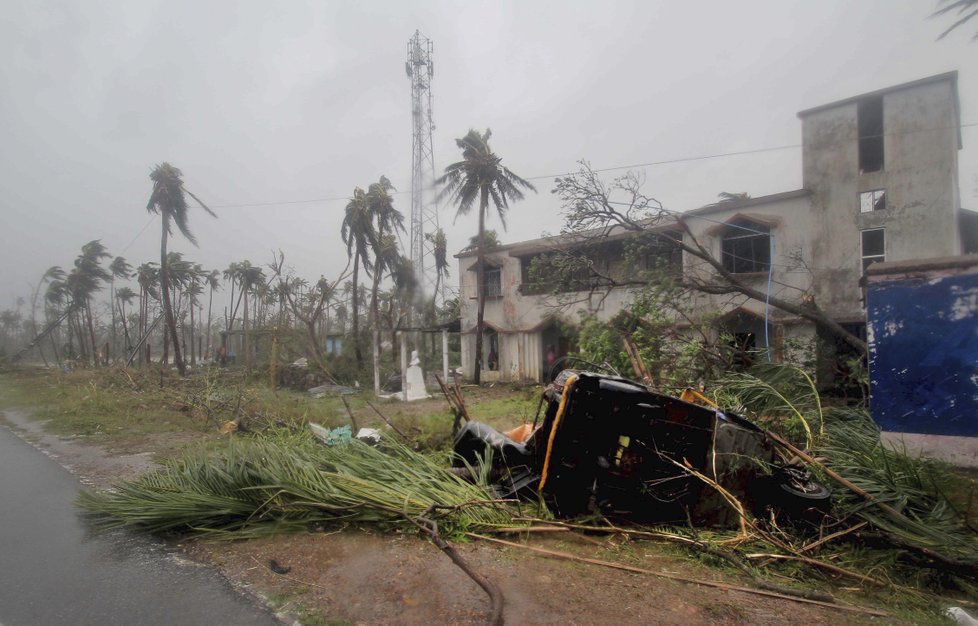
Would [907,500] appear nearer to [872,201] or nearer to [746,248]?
[872,201]

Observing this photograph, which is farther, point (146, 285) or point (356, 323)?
point (146, 285)

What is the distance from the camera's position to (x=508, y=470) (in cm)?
483

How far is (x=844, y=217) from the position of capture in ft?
41.9

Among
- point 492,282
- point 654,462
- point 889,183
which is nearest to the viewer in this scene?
point 654,462

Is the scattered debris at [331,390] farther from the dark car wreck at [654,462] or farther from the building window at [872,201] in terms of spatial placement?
the building window at [872,201]

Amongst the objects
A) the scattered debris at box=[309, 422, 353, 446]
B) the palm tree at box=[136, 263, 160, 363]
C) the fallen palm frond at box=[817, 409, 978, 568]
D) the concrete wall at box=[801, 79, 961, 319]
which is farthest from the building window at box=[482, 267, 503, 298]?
the palm tree at box=[136, 263, 160, 363]

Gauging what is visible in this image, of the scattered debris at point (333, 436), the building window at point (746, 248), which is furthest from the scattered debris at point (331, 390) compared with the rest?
the building window at point (746, 248)

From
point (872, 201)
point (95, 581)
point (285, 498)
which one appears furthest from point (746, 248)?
point (95, 581)

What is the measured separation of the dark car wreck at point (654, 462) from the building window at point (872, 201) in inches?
436

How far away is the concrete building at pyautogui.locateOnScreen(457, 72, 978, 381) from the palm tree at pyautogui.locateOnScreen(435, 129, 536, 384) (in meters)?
6.44

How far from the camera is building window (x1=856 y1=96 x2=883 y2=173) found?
1251cm

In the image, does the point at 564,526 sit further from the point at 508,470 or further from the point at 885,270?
the point at 885,270

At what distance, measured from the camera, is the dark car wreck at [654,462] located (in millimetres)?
4109

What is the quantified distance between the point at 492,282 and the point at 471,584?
18091 mm
